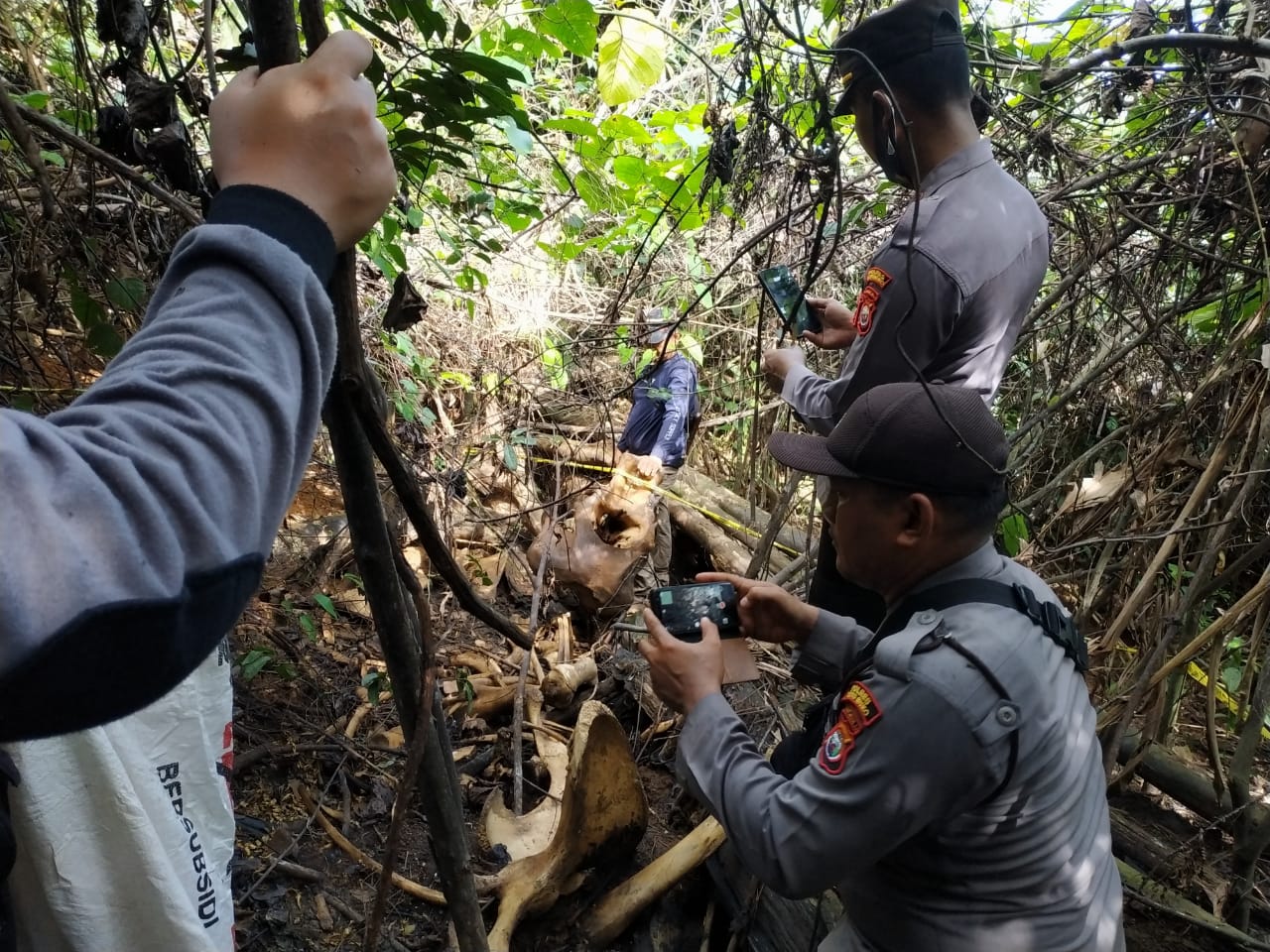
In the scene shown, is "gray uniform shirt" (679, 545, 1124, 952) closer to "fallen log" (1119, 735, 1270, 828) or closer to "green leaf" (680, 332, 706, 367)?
"fallen log" (1119, 735, 1270, 828)

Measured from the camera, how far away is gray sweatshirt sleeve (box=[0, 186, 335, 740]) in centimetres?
45

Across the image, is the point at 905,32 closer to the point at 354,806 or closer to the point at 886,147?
the point at 886,147

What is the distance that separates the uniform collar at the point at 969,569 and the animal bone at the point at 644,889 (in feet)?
4.31

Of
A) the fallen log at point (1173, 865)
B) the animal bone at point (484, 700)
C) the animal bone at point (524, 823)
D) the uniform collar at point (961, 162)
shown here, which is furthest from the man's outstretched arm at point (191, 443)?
the animal bone at point (484, 700)

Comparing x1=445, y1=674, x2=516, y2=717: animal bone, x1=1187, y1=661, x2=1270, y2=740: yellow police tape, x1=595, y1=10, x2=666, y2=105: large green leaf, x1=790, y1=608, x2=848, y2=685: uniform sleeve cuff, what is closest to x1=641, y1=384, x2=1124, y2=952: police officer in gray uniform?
x1=790, y1=608, x2=848, y2=685: uniform sleeve cuff

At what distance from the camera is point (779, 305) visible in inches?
94.0

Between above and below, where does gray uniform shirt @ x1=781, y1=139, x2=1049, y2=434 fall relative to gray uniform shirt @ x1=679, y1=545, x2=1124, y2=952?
above

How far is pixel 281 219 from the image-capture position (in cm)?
60

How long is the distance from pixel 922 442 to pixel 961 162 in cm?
110

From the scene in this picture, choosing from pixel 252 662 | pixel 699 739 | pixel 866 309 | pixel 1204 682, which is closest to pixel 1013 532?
pixel 1204 682

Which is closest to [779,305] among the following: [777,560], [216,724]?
[216,724]

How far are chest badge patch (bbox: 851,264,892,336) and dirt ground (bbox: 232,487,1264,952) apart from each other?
5.00 ft

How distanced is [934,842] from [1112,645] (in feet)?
5.56

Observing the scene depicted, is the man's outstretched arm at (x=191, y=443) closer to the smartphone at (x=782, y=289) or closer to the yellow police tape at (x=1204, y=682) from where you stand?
the smartphone at (x=782, y=289)
